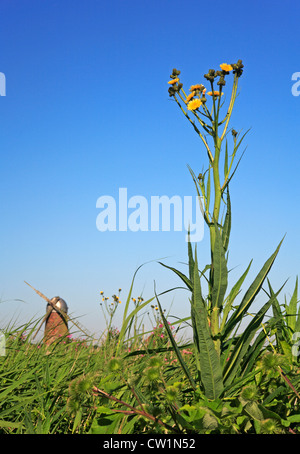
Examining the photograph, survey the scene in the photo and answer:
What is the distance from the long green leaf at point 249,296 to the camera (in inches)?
87.6

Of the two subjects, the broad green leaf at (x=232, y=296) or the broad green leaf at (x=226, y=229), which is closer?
the broad green leaf at (x=232, y=296)

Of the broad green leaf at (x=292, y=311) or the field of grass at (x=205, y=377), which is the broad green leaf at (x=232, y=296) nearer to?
the field of grass at (x=205, y=377)

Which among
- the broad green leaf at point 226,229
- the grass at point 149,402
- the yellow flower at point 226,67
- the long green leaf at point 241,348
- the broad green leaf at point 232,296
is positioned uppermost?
the yellow flower at point 226,67

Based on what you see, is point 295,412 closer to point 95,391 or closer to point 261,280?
point 261,280

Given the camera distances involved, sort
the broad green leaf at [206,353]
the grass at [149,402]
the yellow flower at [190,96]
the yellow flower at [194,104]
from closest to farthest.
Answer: the grass at [149,402], the broad green leaf at [206,353], the yellow flower at [194,104], the yellow flower at [190,96]

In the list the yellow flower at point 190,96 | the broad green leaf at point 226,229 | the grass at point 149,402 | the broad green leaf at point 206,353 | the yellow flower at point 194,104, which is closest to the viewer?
the grass at point 149,402

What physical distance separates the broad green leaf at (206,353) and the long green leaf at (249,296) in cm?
23

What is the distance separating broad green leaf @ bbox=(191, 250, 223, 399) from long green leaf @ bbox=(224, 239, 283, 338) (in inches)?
8.9

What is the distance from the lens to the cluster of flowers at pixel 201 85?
105 inches

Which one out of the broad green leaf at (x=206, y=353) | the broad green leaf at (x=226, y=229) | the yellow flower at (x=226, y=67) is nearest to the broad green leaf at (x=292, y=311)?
the broad green leaf at (x=226, y=229)

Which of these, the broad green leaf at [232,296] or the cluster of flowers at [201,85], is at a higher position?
the cluster of flowers at [201,85]

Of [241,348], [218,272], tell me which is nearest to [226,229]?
[218,272]

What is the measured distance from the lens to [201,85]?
2.79 metres
